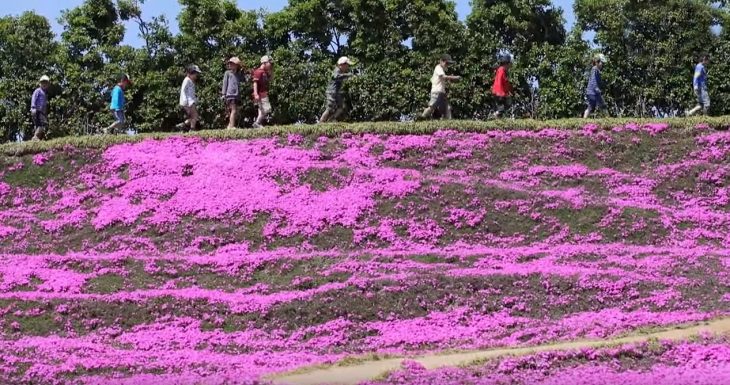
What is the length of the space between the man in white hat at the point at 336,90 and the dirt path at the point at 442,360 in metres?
12.1

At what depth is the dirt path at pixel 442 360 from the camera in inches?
419

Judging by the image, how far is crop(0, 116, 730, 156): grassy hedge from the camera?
2128cm

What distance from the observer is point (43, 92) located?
2414 centimetres

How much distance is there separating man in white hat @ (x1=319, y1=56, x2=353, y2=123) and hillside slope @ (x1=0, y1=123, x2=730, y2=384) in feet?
5.88

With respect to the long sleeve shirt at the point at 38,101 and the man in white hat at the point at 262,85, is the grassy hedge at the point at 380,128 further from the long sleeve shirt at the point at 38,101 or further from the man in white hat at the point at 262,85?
the long sleeve shirt at the point at 38,101

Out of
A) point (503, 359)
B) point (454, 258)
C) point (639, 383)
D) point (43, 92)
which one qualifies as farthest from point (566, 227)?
point (43, 92)

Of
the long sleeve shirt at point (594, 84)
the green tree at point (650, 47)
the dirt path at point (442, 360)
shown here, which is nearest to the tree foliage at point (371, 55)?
the green tree at point (650, 47)

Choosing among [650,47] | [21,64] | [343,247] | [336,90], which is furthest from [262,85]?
[650,47]

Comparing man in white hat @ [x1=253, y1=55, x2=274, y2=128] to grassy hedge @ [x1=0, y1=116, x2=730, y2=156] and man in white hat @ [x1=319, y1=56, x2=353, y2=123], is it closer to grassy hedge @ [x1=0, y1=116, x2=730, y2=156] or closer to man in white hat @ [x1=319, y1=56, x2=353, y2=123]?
grassy hedge @ [x1=0, y1=116, x2=730, y2=156]

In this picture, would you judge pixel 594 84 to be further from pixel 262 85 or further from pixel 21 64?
pixel 21 64

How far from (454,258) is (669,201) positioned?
17.1ft

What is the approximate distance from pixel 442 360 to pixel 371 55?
20451 mm

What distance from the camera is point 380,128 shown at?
71.4 feet

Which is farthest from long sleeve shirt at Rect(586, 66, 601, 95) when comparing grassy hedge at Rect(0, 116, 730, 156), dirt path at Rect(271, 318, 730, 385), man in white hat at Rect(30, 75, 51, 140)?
man in white hat at Rect(30, 75, 51, 140)
